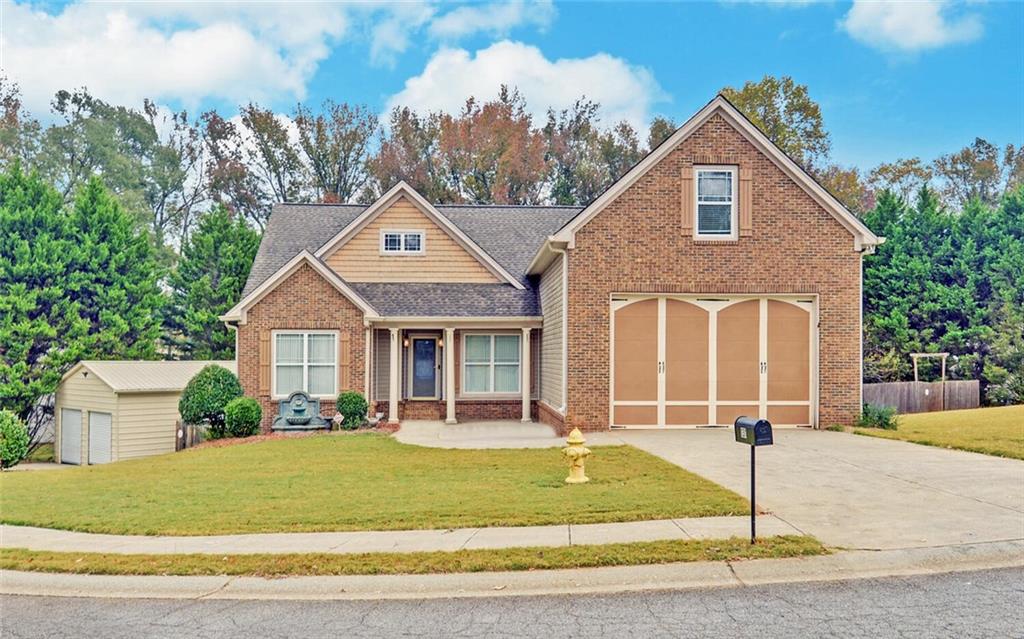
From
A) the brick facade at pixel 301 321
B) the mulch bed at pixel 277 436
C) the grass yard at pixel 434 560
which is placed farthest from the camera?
the brick facade at pixel 301 321

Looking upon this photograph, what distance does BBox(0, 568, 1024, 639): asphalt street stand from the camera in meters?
4.84

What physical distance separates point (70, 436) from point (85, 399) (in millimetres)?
1755

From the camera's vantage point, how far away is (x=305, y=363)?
17828mm

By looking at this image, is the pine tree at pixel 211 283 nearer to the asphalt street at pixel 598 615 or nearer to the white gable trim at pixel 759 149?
the white gable trim at pixel 759 149

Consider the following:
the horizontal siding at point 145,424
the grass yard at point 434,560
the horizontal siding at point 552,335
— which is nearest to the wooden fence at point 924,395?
the horizontal siding at point 552,335

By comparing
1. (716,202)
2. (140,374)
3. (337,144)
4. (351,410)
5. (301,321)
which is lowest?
(351,410)

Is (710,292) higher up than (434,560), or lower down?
higher up

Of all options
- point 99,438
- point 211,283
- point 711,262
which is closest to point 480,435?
point 711,262

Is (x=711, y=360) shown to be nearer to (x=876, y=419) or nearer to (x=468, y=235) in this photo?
(x=876, y=419)

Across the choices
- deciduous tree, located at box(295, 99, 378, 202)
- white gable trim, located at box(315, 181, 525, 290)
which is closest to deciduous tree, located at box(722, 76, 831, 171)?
deciduous tree, located at box(295, 99, 378, 202)

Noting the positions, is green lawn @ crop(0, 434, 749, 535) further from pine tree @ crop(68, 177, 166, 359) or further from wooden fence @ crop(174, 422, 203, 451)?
pine tree @ crop(68, 177, 166, 359)

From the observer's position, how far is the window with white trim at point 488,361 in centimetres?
1952

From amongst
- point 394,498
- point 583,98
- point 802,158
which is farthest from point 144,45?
point 802,158

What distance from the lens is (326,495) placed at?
30.2ft
